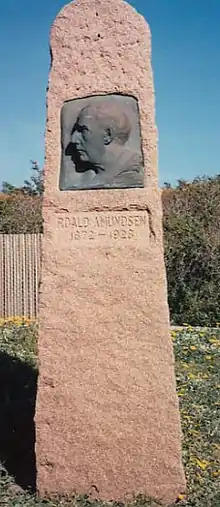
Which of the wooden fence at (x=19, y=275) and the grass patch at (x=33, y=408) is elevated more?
the wooden fence at (x=19, y=275)

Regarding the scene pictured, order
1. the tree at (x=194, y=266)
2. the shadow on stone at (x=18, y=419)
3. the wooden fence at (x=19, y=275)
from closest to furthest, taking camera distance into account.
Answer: the shadow on stone at (x=18, y=419) → the tree at (x=194, y=266) → the wooden fence at (x=19, y=275)

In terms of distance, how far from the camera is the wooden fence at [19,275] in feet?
38.5

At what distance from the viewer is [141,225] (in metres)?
4.10

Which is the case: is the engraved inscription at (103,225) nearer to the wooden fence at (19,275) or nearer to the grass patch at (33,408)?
the grass patch at (33,408)

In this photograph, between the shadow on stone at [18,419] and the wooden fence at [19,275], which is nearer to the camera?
the shadow on stone at [18,419]

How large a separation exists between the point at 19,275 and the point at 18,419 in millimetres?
6511

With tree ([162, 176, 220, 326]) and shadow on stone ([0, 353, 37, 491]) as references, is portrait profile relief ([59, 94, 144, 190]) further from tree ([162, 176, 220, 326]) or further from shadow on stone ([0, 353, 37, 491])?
tree ([162, 176, 220, 326])

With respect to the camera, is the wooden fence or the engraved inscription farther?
the wooden fence

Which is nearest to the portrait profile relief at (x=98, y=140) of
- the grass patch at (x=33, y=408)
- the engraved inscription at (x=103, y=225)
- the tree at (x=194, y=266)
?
the engraved inscription at (x=103, y=225)

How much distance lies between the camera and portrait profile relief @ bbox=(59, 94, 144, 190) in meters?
4.17

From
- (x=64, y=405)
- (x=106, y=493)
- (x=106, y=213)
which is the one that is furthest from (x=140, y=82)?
(x=106, y=493)

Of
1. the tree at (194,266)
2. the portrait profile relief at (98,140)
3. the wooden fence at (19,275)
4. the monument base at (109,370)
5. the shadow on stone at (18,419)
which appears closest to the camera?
the monument base at (109,370)

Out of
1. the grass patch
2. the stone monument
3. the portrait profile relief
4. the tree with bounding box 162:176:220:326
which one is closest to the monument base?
the stone monument

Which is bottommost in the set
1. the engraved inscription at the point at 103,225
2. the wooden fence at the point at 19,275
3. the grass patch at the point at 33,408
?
the grass patch at the point at 33,408
